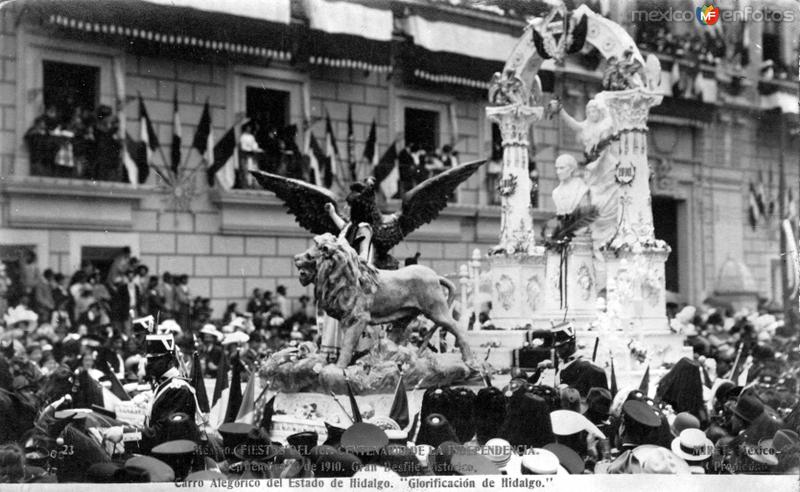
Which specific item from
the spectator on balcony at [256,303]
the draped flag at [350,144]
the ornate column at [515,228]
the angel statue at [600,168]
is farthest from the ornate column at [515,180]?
the draped flag at [350,144]

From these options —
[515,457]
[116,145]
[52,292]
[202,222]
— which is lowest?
[515,457]

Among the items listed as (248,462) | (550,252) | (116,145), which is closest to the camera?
(248,462)

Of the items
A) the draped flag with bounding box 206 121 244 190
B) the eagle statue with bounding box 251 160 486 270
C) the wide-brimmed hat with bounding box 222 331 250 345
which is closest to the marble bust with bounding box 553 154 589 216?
the eagle statue with bounding box 251 160 486 270

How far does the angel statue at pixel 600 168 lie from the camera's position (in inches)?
606

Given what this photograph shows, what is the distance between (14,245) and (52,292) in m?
1.56

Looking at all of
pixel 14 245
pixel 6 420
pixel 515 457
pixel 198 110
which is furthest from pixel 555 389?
pixel 198 110

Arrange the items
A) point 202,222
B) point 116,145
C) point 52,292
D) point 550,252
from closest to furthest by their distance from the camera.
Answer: point 550,252 < point 52,292 < point 116,145 < point 202,222

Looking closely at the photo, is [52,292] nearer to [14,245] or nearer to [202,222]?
[14,245]

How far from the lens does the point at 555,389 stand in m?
8.94

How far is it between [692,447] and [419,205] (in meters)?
6.20

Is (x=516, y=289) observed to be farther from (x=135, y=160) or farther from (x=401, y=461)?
(x=401, y=461)

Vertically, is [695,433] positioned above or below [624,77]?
below

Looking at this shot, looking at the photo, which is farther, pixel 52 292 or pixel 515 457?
pixel 52 292

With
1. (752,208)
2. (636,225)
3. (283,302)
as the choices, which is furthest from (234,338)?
(752,208)
